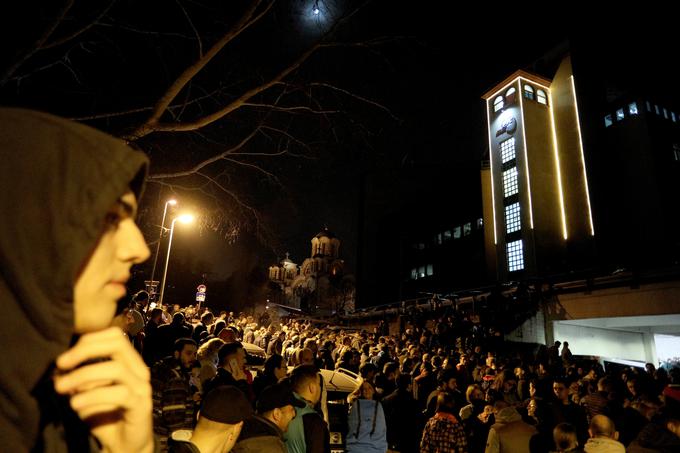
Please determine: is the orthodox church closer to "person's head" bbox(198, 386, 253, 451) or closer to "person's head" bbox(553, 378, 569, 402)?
"person's head" bbox(553, 378, 569, 402)

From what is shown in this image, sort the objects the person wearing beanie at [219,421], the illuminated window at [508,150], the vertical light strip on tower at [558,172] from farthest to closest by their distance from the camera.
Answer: the illuminated window at [508,150], the vertical light strip on tower at [558,172], the person wearing beanie at [219,421]

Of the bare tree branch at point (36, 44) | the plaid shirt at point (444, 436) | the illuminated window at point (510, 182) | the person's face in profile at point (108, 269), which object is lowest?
the plaid shirt at point (444, 436)

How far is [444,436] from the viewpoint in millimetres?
5914

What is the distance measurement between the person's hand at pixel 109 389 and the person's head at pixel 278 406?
10.7 ft

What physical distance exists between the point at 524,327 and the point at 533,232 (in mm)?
15321

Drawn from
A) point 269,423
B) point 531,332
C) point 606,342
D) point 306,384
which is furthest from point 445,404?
point 606,342

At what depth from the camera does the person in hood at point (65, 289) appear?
0.83m

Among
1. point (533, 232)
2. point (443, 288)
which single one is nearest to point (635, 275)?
point (533, 232)

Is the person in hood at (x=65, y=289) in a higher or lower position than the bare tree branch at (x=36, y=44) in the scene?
lower

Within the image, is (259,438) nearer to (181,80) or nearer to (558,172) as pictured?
(181,80)

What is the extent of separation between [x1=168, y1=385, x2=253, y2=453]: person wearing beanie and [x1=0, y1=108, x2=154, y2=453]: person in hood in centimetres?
209

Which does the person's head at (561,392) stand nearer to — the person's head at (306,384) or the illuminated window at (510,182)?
the person's head at (306,384)

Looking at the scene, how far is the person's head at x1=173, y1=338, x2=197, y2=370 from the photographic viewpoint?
554 centimetres

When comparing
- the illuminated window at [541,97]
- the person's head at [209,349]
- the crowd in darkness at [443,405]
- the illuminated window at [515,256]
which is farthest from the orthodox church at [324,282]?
the person's head at [209,349]
